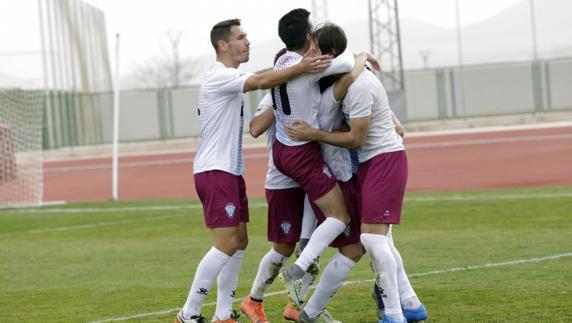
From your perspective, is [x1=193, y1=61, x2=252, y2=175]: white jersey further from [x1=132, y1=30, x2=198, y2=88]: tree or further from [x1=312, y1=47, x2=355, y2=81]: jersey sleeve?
[x1=132, y1=30, x2=198, y2=88]: tree

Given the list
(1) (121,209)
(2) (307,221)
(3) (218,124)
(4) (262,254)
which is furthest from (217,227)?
(1) (121,209)

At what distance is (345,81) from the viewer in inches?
329

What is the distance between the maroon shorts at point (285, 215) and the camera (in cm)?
902

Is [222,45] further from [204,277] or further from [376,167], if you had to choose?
[204,277]

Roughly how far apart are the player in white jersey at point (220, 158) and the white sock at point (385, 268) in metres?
1.00

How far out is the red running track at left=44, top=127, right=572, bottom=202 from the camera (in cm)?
2398

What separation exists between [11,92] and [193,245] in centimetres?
1073

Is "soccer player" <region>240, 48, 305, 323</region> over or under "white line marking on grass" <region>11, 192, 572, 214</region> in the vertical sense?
over

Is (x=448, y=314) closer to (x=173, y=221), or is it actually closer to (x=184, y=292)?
(x=184, y=292)

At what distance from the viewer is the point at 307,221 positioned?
9117 millimetres

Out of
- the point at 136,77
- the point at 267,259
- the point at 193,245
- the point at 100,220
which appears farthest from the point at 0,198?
the point at 136,77

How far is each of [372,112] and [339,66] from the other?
427 millimetres

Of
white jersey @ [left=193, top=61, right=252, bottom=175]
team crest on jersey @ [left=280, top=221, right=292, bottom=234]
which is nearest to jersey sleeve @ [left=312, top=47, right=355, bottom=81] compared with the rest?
white jersey @ [left=193, top=61, right=252, bottom=175]

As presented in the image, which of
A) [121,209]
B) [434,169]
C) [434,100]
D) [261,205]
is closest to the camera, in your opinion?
[261,205]
